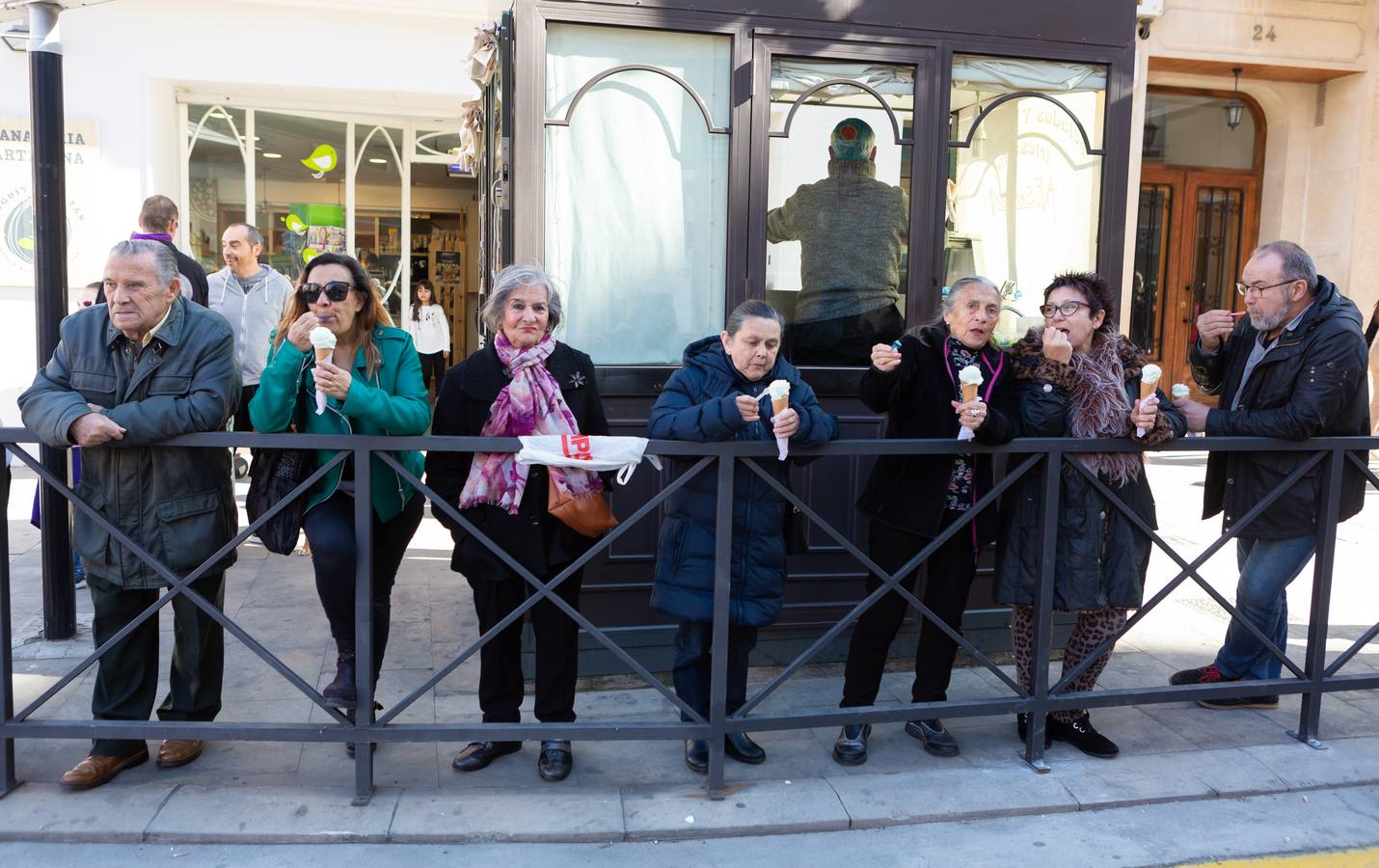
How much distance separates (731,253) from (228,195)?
702cm

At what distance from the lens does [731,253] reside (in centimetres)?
455

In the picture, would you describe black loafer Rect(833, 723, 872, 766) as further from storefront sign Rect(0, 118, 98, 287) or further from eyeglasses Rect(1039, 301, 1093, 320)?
storefront sign Rect(0, 118, 98, 287)

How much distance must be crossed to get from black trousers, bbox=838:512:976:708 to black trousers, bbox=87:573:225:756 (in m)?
2.18

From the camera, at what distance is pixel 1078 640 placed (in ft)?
13.0

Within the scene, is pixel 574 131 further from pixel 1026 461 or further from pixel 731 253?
pixel 1026 461

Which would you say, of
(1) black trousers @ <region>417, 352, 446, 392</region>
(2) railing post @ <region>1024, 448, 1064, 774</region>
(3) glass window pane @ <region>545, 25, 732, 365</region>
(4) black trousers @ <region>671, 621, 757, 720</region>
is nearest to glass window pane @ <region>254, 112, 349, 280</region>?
(1) black trousers @ <region>417, 352, 446, 392</region>

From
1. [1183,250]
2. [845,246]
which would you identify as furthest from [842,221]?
[1183,250]

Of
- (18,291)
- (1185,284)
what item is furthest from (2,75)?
(1185,284)

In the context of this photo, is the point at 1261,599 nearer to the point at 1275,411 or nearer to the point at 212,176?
the point at 1275,411

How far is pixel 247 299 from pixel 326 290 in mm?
2429

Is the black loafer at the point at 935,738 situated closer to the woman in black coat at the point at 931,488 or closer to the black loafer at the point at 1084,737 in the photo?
the woman in black coat at the point at 931,488

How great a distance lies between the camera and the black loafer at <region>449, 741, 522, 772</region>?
3.59 metres

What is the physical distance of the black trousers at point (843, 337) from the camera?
4.66 m

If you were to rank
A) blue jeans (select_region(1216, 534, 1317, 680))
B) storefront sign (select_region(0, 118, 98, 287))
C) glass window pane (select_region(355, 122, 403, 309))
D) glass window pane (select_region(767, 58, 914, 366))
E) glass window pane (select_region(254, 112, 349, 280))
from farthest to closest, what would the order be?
glass window pane (select_region(355, 122, 403, 309))
glass window pane (select_region(254, 112, 349, 280))
storefront sign (select_region(0, 118, 98, 287))
glass window pane (select_region(767, 58, 914, 366))
blue jeans (select_region(1216, 534, 1317, 680))
